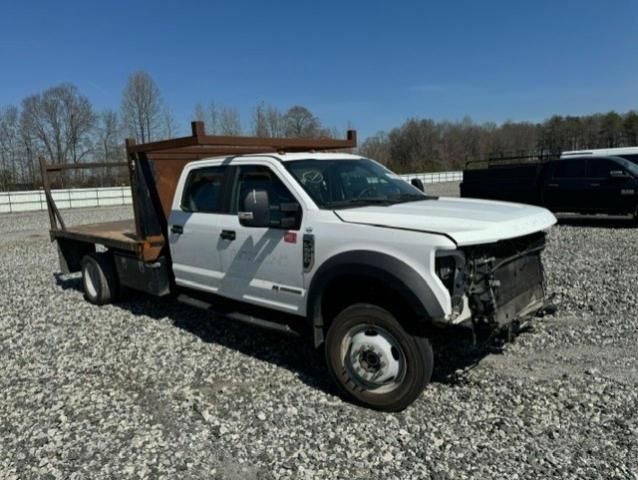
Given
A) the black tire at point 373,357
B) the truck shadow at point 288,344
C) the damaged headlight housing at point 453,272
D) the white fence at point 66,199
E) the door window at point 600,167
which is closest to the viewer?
the damaged headlight housing at point 453,272

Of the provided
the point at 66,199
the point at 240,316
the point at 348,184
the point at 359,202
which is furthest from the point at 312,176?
the point at 66,199

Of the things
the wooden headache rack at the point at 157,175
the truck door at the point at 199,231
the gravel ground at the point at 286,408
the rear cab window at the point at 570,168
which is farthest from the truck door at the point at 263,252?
the rear cab window at the point at 570,168

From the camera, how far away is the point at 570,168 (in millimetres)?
13250

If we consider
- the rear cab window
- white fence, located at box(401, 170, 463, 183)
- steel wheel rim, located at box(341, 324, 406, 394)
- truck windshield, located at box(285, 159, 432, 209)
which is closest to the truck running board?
steel wheel rim, located at box(341, 324, 406, 394)

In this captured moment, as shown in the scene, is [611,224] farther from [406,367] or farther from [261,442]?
[261,442]

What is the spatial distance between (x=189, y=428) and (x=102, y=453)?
24.0 inches

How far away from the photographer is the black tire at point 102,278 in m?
7.18

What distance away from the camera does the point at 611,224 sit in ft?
43.9

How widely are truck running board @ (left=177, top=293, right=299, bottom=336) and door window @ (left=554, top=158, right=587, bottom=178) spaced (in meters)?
11.3

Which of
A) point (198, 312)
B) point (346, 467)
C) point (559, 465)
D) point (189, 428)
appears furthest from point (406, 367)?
point (198, 312)

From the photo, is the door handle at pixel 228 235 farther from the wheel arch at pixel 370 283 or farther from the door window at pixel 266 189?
the wheel arch at pixel 370 283

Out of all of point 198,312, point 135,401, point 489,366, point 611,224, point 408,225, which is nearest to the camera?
point 408,225

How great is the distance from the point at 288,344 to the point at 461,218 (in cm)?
254

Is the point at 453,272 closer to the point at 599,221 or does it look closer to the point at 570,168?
the point at 570,168
